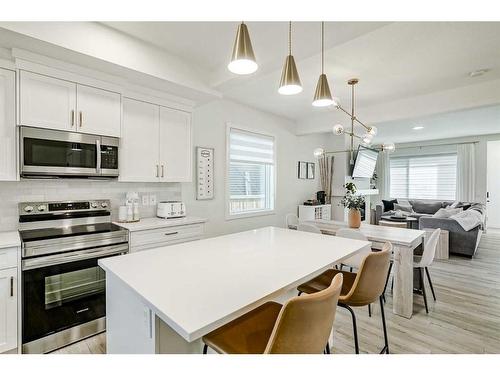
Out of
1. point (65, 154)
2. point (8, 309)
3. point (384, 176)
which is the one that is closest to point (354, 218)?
point (65, 154)

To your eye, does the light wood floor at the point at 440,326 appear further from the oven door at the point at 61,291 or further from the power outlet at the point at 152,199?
the power outlet at the point at 152,199

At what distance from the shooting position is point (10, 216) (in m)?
2.24

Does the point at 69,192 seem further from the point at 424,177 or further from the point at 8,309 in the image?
the point at 424,177

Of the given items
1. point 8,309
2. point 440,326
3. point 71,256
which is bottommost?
point 440,326

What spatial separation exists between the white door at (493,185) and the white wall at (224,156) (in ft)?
16.4

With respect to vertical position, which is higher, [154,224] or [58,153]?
[58,153]

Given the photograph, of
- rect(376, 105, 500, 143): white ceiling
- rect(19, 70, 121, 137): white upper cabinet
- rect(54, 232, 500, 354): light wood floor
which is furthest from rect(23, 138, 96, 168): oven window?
rect(376, 105, 500, 143): white ceiling

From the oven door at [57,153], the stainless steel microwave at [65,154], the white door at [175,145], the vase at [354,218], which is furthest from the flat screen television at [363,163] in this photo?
the oven door at [57,153]

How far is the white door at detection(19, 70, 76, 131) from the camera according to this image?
2061mm

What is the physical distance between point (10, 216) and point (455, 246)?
611 cm

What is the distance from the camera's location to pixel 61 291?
2.07 meters

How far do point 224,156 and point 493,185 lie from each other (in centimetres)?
779
